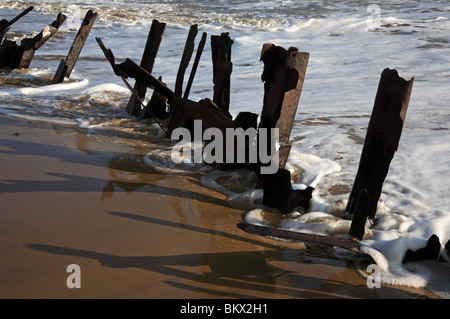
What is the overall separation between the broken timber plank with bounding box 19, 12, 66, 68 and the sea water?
0.16 meters

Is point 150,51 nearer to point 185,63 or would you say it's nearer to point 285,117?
point 185,63

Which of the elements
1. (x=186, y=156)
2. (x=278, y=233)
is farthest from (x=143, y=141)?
(x=278, y=233)

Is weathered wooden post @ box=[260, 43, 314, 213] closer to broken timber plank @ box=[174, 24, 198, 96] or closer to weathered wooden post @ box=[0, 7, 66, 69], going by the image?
broken timber plank @ box=[174, 24, 198, 96]

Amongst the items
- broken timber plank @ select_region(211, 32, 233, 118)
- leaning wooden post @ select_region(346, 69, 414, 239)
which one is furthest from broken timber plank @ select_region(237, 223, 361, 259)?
broken timber plank @ select_region(211, 32, 233, 118)

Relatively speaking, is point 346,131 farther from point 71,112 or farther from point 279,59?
point 71,112

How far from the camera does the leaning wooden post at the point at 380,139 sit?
8.45ft

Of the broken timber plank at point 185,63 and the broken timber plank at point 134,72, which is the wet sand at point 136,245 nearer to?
the broken timber plank at point 134,72

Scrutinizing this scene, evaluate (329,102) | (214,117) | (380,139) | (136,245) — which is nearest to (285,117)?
(214,117)

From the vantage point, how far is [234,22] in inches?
598

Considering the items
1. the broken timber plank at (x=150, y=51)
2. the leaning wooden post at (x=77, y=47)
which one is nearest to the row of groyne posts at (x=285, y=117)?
the broken timber plank at (x=150, y=51)

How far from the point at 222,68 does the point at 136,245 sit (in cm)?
187
